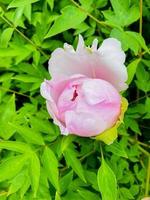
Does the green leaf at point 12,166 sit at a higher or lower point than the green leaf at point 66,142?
lower

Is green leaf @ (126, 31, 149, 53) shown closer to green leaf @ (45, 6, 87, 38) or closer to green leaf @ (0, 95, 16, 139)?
green leaf @ (45, 6, 87, 38)

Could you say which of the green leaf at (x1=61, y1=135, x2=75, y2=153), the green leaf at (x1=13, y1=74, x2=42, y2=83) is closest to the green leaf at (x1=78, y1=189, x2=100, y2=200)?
the green leaf at (x1=61, y1=135, x2=75, y2=153)

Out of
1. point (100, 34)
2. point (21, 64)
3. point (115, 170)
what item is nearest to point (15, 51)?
point (21, 64)

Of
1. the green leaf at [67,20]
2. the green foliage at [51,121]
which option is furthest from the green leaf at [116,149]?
the green leaf at [67,20]

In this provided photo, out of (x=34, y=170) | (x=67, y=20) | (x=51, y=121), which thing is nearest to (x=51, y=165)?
(x=34, y=170)

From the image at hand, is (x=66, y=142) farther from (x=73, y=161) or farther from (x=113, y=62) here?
(x=113, y=62)

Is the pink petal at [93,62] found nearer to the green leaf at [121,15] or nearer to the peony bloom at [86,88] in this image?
the peony bloom at [86,88]
